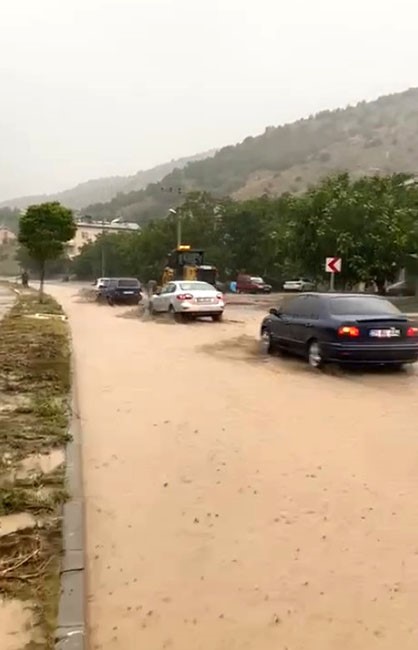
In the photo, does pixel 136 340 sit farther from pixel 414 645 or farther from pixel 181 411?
pixel 414 645

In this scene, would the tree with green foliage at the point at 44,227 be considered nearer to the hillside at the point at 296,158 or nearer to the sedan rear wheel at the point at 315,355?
the sedan rear wheel at the point at 315,355

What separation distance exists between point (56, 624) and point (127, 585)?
673 millimetres

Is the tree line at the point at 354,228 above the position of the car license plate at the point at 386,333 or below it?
above

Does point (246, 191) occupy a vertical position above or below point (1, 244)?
above

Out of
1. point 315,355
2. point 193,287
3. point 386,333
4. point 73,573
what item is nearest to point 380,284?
point 193,287

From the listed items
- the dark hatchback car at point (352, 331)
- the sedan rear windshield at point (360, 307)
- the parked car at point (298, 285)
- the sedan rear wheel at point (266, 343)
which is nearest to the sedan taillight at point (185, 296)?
the sedan rear wheel at point (266, 343)

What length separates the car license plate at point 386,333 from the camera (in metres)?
13.0

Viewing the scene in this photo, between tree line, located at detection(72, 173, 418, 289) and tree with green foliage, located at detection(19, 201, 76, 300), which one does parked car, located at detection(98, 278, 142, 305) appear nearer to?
tree with green foliage, located at detection(19, 201, 76, 300)


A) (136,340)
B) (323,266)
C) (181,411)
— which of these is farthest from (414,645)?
(323,266)

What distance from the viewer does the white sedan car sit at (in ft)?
84.5

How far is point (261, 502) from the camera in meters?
6.14

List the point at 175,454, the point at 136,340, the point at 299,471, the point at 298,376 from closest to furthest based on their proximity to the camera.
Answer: the point at 299,471 → the point at 175,454 → the point at 298,376 → the point at 136,340

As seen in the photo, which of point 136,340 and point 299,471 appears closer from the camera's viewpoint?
point 299,471

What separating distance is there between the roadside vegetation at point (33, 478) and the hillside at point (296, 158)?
117 m
